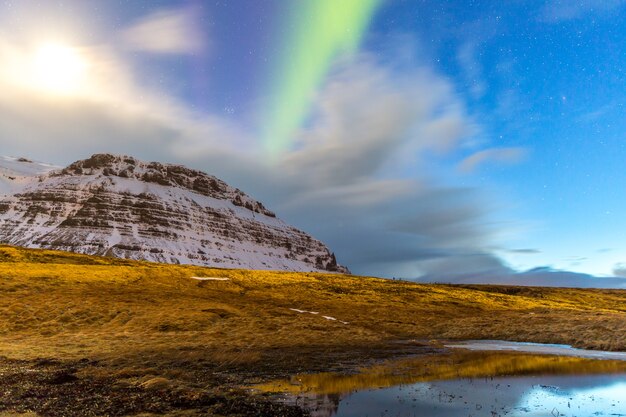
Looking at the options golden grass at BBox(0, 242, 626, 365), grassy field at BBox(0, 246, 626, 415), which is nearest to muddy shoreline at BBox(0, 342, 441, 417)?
grassy field at BBox(0, 246, 626, 415)

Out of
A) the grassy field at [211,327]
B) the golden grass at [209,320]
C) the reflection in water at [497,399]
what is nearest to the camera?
the reflection in water at [497,399]

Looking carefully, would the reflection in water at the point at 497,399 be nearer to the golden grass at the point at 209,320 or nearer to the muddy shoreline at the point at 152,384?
the muddy shoreline at the point at 152,384

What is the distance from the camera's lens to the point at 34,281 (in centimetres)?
6506

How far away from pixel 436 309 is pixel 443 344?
37951 millimetres

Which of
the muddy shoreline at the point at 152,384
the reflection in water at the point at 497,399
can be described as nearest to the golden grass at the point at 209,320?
the muddy shoreline at the point at 152,384

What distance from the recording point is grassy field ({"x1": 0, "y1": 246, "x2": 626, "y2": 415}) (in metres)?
29.8

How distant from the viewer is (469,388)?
2317cm

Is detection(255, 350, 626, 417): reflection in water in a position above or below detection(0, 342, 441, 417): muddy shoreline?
above

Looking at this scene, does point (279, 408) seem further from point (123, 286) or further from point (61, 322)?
point (123, 286)

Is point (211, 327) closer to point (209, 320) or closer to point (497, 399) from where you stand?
point (209, 320)

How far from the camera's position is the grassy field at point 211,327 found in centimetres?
2981

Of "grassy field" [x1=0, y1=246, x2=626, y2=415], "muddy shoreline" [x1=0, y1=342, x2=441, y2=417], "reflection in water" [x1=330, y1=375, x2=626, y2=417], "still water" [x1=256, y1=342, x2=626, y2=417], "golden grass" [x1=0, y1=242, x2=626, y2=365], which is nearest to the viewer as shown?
"muddy shoreline" [x1=0, y1=342, x2=441, y2=417]

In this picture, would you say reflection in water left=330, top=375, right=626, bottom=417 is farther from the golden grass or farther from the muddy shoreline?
the golden grass

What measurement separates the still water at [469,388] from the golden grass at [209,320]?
9.97 metres
